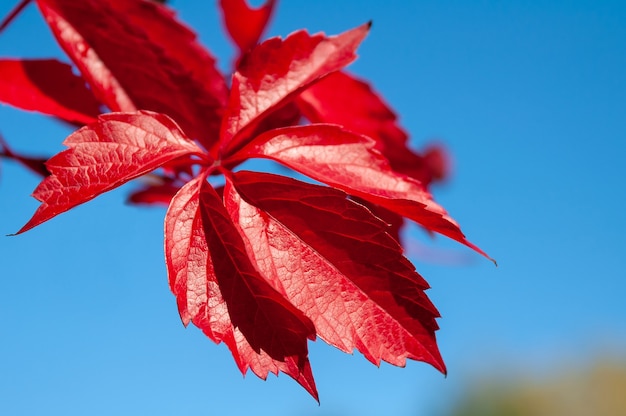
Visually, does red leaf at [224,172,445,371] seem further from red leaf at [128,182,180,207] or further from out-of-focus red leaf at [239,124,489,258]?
red leaf at [128,182,180,207]

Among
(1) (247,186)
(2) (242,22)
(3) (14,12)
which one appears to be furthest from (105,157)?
(2) (242,22)

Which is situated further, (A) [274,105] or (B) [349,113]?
(B) [349,113]

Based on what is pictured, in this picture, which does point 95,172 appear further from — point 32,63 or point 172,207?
point 32,63

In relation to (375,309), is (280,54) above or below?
above

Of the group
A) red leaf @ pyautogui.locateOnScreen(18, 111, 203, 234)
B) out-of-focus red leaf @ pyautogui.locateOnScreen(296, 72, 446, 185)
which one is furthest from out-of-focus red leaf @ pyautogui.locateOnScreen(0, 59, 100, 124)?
out-of-focus red leaf @ pyautogui.locateOnScreen(296, 72, 446, 185)

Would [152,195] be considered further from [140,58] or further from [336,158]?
[336,158]

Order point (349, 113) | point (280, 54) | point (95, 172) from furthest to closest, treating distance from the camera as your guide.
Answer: point (349, 113) < point (280, 54) < point (95, 172)

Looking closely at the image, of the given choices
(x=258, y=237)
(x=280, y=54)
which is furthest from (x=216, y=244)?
(x=280, y=54)

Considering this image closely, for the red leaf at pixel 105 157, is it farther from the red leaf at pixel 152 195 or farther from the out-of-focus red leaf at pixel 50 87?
the red leaf at pixel 152 195

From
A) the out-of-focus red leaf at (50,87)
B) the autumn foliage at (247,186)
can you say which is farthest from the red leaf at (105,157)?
the out-of-focus red leaf at (50,87)
